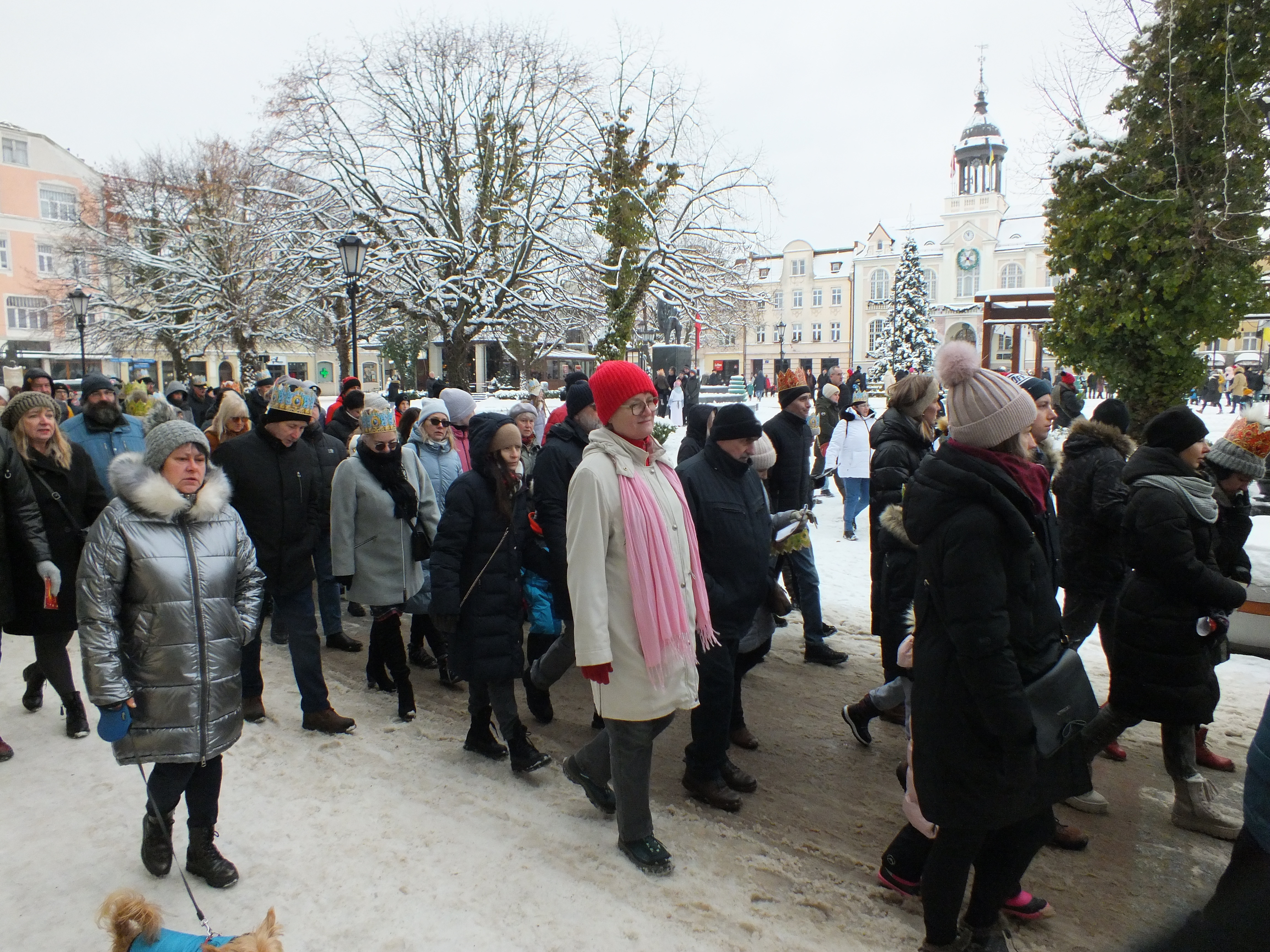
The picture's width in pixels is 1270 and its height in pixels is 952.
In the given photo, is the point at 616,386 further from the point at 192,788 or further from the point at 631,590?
the point at 192,788

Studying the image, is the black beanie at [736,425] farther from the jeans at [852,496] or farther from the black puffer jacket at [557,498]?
the jeans at [852,496]

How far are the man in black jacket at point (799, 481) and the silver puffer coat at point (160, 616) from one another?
Result: 12.5 ft

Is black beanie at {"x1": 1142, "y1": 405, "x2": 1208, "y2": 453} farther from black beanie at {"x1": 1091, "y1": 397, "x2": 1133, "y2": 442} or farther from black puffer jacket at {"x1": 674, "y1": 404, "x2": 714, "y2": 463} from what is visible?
black puffer jacket at {"x1": 674, "y1": 404, "x2": 714, "y2": 463}

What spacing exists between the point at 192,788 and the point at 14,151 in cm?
6062

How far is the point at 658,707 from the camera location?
3.32m

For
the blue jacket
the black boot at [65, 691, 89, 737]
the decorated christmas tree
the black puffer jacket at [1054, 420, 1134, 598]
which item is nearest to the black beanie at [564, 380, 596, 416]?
the black puffer jacket at [1054, 420, 1134, 598]

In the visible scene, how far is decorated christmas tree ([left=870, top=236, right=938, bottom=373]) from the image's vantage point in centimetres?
4547

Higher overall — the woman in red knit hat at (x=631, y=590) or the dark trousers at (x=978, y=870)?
the woman in red knit hat at (x=631, y=590)

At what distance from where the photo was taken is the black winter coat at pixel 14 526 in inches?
177

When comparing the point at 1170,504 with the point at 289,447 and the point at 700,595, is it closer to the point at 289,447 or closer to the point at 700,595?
the point at 700,595

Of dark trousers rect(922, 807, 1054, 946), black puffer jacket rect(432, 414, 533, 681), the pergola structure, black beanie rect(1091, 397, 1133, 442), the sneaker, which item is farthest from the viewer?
the pergola structure

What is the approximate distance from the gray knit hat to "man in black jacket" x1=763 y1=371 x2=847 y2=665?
379 centimetres

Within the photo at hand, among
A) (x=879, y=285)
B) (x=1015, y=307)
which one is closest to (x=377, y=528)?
(x=1015, y=307)

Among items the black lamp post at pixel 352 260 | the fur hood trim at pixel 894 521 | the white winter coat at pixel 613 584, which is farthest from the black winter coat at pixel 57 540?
the black lamp post at pixel 352 260
